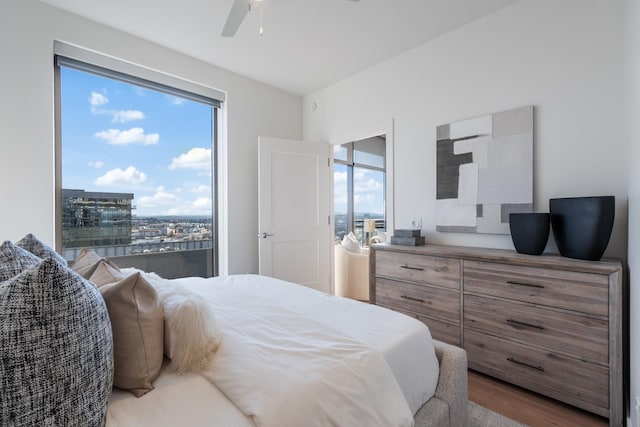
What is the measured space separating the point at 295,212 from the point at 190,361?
8.84 ft

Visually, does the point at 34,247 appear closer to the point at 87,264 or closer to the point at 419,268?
the point at 87,264

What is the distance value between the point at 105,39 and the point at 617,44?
381 centimetres

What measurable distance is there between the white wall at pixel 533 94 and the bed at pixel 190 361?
1565 millimetres

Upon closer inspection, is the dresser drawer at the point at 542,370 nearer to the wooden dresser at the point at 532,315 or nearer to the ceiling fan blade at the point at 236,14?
the wooden dresser at the point at 532,315

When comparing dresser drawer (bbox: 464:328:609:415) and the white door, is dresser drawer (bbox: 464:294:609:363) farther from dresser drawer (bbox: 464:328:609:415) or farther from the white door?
the white door

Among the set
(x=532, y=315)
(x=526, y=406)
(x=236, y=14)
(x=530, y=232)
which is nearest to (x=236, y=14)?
(x=236, y=14)

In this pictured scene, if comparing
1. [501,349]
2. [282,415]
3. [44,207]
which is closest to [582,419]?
[501,349]

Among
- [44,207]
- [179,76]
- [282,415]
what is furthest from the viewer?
[179,76]

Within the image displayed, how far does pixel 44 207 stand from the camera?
2285mm

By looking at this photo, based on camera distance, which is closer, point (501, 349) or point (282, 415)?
point (282, 415)

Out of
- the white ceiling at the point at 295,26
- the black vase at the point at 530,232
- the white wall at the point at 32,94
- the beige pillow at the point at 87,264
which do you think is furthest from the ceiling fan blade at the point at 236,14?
the black vase at the point at 530,232

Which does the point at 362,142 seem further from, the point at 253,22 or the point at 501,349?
the point at 501,349

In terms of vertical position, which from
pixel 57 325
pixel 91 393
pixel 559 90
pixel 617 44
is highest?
pixel 617 44

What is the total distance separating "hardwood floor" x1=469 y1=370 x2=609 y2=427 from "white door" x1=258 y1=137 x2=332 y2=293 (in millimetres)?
2090
